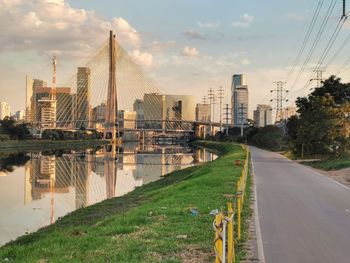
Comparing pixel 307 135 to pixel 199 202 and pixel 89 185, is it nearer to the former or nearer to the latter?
pixel 89 185

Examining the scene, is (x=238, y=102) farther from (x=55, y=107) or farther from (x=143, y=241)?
(x=143, y=241)

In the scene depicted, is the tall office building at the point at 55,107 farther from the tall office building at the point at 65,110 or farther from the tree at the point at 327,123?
the tree at the point at 327,123

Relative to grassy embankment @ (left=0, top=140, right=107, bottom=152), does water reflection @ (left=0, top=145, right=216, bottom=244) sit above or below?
below

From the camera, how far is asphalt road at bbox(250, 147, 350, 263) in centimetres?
902

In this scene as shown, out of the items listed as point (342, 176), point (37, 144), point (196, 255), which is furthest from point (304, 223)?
point (37, 144)

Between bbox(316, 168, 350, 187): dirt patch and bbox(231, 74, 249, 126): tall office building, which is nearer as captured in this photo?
bbox(316, 168, 350, 187): dirt patch

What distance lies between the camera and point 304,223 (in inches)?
489

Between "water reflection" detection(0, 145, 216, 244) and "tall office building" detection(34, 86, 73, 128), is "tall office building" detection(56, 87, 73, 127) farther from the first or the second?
"water reflection" detection(0, 145, 216, 244)

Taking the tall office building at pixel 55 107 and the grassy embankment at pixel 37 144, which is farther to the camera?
the tall office building at pixel 55 107

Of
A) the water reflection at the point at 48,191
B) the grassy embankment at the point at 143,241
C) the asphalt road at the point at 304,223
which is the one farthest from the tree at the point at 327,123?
the grassy embankment at the point at 143,241

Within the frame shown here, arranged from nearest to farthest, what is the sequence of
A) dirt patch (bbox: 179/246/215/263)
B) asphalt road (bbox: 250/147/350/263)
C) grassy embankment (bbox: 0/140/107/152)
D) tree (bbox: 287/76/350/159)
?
dirt patch (bbox: 179/246/215/263), asphalt road (bbox: 250/147/350/263), tree (bbox: 287/76/350/159), grassy embankment (bbox: 0/140/107/152)

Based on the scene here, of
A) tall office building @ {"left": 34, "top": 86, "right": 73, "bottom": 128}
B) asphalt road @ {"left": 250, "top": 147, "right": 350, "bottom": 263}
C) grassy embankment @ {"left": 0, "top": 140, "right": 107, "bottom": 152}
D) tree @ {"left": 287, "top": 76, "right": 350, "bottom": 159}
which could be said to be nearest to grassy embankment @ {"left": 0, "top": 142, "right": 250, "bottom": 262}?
asphalt road @ {"left": 250, "top": 147, "right": 350, "bottom": 263}

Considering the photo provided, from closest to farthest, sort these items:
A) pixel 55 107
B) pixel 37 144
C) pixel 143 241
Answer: pixel 143 241, pixel 37 144, pixel 55 107

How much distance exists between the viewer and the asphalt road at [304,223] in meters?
9.02
